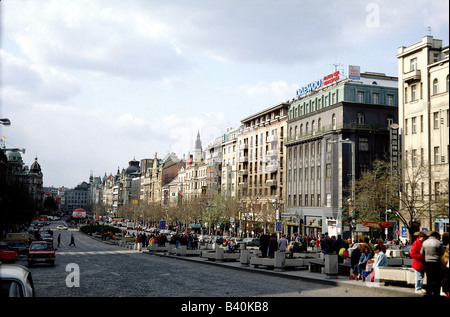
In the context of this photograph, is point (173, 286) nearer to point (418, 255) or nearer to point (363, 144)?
point (418, 255)

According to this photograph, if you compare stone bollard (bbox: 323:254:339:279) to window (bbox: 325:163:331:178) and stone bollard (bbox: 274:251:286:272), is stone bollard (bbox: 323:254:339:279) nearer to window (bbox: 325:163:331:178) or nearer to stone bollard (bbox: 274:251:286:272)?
stone bollard (bbox: 274:251:286:272)

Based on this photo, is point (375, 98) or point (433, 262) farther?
point (375, 98)

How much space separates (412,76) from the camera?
54938 millimetres

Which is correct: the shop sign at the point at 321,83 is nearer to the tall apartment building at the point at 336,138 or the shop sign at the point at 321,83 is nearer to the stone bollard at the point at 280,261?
the tall apartment building at the point at 336,138

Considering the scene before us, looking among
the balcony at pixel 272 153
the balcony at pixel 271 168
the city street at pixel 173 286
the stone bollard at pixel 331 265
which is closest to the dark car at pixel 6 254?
the city street at pixel 173 286

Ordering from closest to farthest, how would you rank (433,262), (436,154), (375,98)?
(433,262) → (436,154) → (375,98)

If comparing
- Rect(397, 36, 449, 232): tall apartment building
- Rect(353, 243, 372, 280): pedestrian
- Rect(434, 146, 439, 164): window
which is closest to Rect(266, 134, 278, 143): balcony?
Rect(397, 36, 449, 232): tall apartment building

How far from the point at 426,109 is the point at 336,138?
15976 millimetres

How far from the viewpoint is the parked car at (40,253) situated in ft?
99.6

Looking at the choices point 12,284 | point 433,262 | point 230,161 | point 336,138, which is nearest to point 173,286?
point 433,262

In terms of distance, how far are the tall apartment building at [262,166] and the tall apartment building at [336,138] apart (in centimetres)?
685

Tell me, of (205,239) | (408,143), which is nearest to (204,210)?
(205,239)

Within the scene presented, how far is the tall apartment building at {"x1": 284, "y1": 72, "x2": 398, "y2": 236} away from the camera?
220ft
